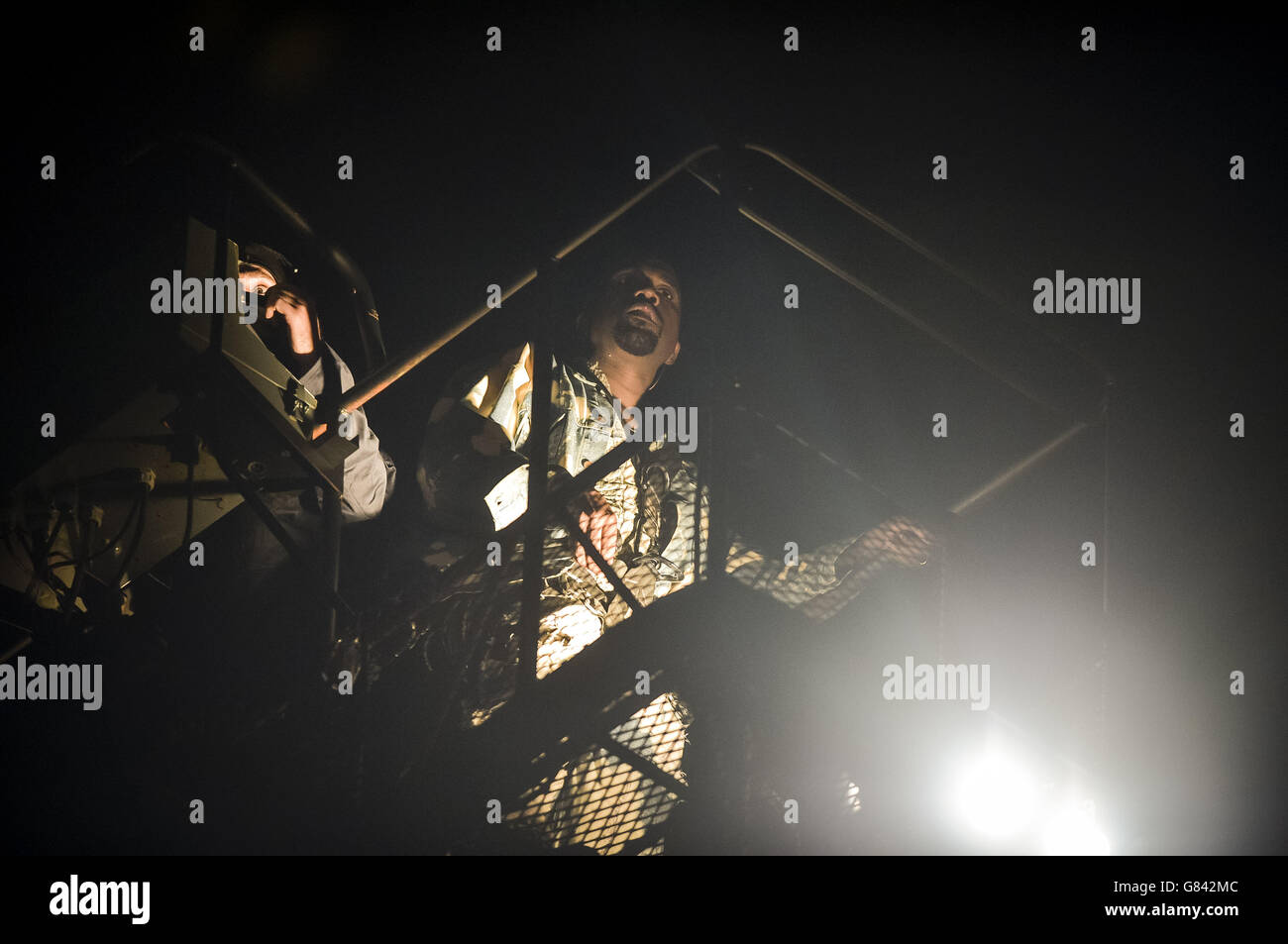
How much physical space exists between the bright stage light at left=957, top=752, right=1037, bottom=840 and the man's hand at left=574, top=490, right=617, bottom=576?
4.62ft

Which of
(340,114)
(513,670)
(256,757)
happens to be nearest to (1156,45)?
(340,114)

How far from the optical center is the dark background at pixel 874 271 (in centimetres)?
339

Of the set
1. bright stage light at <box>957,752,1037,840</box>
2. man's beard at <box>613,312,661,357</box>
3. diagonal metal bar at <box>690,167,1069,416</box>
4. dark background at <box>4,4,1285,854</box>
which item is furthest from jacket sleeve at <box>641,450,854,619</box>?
diagonal metal bar at <box>690,167,1069,416</box>

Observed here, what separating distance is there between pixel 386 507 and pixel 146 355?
0.92 m

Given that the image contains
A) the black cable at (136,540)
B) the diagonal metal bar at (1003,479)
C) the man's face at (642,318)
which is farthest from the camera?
the man's face at (642,318)

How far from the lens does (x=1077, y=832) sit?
3422 mm

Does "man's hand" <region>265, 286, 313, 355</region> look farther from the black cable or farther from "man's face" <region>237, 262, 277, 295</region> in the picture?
Result: the black cable

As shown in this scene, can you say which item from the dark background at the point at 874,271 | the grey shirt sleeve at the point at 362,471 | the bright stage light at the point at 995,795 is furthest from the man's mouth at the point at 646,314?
the bright stage light at the point at 995,795

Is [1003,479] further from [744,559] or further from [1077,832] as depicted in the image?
[1077,832]

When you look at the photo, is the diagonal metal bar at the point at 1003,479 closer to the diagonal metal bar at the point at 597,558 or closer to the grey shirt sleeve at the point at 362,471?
the diagonal metal bar at the point at 597,558

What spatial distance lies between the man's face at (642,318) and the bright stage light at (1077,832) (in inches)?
81.1

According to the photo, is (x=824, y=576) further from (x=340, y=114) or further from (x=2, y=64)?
(x=2, y=64)

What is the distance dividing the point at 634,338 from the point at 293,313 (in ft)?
3.88
